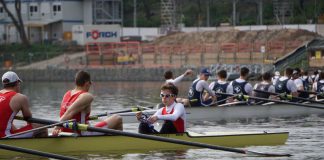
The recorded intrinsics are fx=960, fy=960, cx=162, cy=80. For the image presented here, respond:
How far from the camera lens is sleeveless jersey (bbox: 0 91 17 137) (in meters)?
16.7

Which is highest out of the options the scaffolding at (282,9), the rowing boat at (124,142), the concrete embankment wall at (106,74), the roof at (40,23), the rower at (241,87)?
the scaffolding at (282,9)

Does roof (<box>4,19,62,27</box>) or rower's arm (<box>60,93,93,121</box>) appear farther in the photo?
roof (<box>4,19,62,27</box>)

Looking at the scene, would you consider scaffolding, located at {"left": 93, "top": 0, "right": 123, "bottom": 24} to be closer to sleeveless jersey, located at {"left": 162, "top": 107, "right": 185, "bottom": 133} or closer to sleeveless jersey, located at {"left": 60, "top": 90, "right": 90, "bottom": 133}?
sleeveless jersey, located at {"left": 162, "top": 107, "right": 185, "bottom": 133}

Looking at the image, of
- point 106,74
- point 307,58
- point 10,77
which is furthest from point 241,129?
point 106,74

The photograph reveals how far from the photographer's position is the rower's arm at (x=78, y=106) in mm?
17047

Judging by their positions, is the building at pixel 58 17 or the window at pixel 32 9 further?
the window at pixel 32 9

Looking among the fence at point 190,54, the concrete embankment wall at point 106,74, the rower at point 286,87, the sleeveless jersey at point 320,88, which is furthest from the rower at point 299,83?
the fence at point 190,54

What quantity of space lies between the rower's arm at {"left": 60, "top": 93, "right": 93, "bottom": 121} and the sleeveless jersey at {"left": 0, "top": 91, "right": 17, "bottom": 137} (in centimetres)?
95

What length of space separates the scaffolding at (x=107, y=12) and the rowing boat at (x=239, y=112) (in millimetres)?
61819

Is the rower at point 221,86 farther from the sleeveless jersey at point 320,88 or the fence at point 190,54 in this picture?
the fence at point 190,54

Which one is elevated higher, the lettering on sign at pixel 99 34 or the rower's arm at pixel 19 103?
the lettering on sign at pixel 99 34

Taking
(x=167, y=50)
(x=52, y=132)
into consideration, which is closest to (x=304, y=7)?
(x=167, y=50)

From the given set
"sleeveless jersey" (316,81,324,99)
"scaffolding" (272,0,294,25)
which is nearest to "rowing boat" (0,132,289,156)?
"sleeveless jersey" (316,81,324,99)

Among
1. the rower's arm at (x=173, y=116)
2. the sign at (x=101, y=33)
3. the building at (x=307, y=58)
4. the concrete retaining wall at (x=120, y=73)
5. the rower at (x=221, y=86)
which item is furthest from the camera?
the sign at (x=101, y=33)
